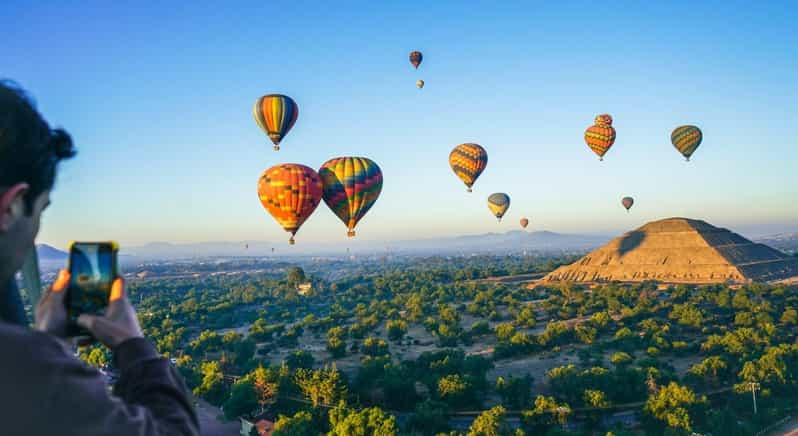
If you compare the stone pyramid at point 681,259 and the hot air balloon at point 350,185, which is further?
the stone pyramid at point 681,259

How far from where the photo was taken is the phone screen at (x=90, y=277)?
1755mm

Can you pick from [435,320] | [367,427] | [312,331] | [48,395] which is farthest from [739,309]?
[48,395]

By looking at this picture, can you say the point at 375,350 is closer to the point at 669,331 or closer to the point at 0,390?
the point at 669,331

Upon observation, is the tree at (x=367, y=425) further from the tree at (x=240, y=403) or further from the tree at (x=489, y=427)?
the tree at (x=240, y=403)

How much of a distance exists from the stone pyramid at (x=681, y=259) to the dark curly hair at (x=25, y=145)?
92583 mm

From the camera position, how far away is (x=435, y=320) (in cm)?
5556

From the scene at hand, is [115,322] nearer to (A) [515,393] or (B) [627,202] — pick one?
(A) [515,393]

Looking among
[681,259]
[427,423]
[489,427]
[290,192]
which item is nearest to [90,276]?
[489,427]

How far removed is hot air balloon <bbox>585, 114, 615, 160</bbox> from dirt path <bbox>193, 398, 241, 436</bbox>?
43115 millimetres

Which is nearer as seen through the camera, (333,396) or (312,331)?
(333,396)

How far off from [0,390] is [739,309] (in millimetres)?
62382

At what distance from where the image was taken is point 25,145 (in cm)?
150

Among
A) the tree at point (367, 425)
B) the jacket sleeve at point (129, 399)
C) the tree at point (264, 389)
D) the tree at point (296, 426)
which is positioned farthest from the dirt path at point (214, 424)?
the jacket sleeve at point (129, 399)

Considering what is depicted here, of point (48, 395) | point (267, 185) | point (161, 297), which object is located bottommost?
point (161, 297)
